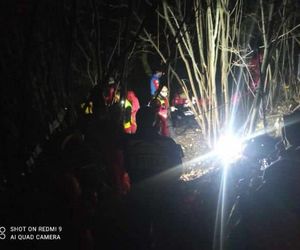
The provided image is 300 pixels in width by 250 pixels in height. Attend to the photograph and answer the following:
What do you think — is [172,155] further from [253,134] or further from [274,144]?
[253,134]

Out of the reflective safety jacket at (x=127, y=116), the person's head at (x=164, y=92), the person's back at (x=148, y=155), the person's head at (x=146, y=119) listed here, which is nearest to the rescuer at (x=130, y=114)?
the reflective safety jacket at (x=127, y=116)

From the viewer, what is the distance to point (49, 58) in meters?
3.48

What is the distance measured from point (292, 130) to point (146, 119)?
5.24 meters

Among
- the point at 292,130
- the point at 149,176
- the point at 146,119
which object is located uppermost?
the point at 292,130

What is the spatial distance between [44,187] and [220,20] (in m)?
6.19

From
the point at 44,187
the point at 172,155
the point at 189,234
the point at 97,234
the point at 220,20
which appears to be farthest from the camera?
the point at 220,20

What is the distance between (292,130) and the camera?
8555 millimetres

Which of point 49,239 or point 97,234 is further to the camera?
point 97,234

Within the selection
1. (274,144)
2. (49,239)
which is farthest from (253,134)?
(49,239)

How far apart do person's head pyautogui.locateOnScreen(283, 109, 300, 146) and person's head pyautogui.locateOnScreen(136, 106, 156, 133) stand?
4.93m

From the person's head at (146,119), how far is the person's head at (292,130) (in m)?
4.93

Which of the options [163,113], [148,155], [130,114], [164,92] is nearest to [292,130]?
[163,113]

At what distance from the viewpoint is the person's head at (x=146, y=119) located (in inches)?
168

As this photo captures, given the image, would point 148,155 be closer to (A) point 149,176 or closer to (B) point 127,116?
(A) point 149,176
